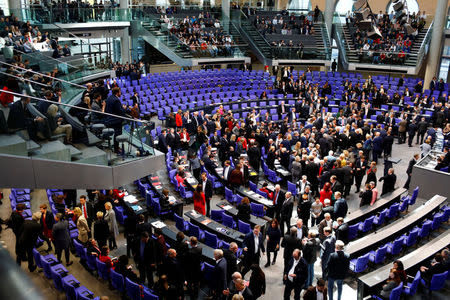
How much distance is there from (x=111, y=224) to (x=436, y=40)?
25.6 meters

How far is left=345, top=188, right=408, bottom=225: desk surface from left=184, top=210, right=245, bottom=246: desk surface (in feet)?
10.1

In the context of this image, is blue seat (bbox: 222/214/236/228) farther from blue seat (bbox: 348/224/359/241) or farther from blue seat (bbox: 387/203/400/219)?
blue seat (bbox: 387/203/400/219)

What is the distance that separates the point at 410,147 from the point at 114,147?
14.8 meters

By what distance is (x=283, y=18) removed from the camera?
111 ft

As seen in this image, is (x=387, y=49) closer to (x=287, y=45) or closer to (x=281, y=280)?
(x=287, y=45)

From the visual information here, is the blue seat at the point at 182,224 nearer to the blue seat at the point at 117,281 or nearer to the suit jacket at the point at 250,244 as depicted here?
the suit jacket at the point at 250,244

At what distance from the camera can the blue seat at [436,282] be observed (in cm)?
865

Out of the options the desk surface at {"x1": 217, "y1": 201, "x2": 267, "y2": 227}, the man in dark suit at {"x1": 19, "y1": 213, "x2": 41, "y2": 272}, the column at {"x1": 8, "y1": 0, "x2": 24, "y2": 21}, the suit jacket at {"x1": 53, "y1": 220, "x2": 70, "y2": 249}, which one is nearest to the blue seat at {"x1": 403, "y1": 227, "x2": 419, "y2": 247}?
the desk surface at {"x1": 217, "y1": 201, "x2": 267, "y2": 227}

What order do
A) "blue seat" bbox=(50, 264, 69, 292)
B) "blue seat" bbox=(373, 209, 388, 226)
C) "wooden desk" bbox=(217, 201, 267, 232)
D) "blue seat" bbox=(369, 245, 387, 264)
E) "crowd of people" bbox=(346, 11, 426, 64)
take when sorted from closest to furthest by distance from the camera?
"blue seat" bbox=(50, 264, 69, 292), "blue seat" bbox=(369, 245, 387, 264), "wooden desk" bbox=(217, 201, 267, 232), "blue seat" bbox=(373, 209, 388, 226), "crowd of people" bbox=(346, 11, 426, 64)

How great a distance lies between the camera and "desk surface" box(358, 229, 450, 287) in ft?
28.5

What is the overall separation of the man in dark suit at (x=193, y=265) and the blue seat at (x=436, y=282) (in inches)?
191

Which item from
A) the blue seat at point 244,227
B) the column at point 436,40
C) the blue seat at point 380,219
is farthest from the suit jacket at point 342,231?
the column at point 436,40

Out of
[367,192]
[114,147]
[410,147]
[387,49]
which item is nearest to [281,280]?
[367,192]

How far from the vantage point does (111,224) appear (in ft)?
34.0
